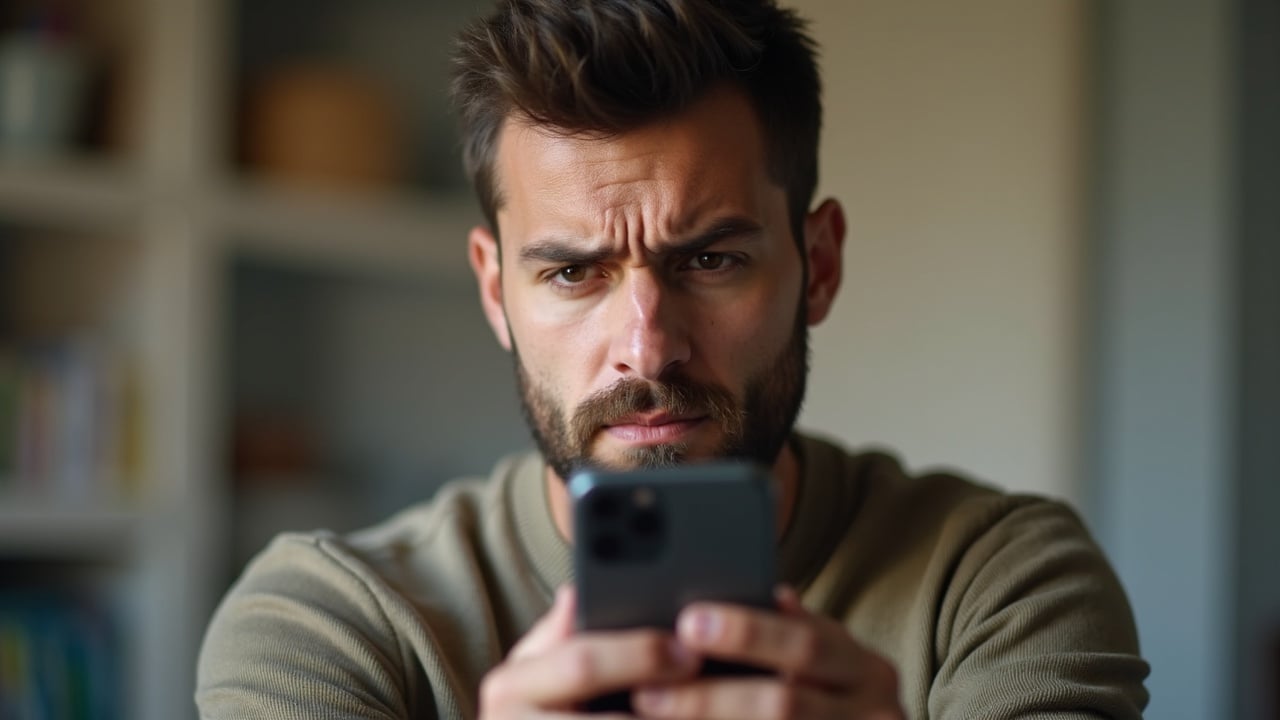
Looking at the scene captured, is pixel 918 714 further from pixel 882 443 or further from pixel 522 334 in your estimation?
pixel 882 443

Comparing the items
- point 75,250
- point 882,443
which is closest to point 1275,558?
point 882,443

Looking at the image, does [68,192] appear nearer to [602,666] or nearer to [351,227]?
[351,227]

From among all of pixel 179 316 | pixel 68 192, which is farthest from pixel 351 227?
pixel 68 192

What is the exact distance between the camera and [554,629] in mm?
708

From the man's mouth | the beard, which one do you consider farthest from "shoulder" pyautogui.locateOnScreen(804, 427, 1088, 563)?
the man's mouth

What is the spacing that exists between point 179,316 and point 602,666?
1.77 m

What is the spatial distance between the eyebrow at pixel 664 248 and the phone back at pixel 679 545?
41cm

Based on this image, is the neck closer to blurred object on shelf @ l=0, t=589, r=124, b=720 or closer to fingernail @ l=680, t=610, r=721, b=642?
fingernail @ l=680, t=610, r=721, b=642

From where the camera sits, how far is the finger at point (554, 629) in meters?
0.70

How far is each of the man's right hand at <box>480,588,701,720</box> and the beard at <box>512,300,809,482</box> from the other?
365 mm

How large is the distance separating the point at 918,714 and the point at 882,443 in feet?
3.97

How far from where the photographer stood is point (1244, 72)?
2217 mm

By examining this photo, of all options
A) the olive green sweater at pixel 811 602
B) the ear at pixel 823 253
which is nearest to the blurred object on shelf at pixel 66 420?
the olive green sweater at pixel 811 602

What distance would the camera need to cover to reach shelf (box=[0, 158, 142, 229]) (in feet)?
6.97
